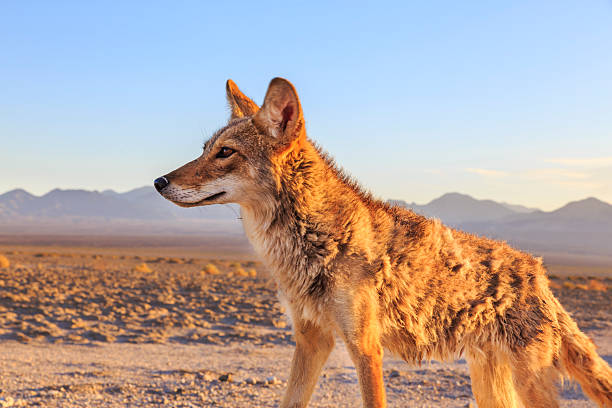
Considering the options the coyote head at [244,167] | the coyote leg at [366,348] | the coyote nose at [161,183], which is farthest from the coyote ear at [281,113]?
the coyote leg at [366,348]

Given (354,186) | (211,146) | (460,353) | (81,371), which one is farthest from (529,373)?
(81,371)

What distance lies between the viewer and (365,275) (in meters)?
3.99

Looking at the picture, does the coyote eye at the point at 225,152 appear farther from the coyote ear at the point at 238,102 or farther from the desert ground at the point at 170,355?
the desert ground at the point at 170,355

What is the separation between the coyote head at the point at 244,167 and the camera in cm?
412

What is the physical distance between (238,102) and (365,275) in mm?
2090

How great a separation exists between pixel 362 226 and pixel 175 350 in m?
9.33

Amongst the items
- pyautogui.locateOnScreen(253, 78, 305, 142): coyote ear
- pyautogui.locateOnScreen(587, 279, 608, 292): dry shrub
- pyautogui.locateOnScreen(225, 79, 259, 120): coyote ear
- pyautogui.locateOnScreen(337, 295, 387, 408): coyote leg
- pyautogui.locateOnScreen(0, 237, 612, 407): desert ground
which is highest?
pyautogui.locateOnScreen(225, 79, 259, 120): coyote ear

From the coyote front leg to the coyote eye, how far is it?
55.1 inches

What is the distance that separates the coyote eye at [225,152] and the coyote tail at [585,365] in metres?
2.87

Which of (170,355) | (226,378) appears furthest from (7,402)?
(170,355)

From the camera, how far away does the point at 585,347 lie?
4.27 meters

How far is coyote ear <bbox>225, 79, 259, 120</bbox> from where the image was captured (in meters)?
5.01

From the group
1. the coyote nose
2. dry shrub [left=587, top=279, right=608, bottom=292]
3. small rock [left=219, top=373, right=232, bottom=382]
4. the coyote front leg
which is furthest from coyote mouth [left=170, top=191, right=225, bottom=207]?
dry shrub [left=587, top=279, right=608, bottom=292]

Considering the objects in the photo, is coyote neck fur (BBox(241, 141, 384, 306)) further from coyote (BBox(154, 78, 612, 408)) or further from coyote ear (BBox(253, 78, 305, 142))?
coyote ear (BBox(253, 78, 305, 142))
